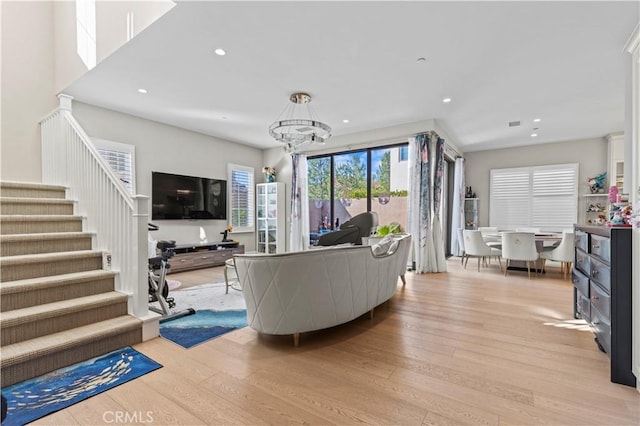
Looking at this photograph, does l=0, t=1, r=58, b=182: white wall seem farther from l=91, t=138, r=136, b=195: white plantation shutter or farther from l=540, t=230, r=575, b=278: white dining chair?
l=540, t=230, r=575, b=278: white dining chair

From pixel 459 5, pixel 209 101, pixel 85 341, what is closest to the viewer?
pixel 85 341

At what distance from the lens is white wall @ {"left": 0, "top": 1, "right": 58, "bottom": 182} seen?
3764 millimetres

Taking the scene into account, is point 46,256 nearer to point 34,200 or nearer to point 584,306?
point 34,200

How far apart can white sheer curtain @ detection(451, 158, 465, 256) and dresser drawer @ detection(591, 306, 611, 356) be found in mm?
5201

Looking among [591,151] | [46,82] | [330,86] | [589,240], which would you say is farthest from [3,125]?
[591,151]

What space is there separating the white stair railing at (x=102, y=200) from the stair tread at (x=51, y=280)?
151 mm

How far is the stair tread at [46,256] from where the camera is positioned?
2363 mm

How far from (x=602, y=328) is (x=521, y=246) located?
3212mm

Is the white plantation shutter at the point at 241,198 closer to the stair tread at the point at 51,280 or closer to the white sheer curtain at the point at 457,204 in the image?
the stair tread at the point at 51,280

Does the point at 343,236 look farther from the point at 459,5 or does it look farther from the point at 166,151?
the point at 166,151

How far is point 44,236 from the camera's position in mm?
2744

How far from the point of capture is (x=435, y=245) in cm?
550

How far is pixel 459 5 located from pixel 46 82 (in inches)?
209

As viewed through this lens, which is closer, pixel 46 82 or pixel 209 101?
pixel 46 82
